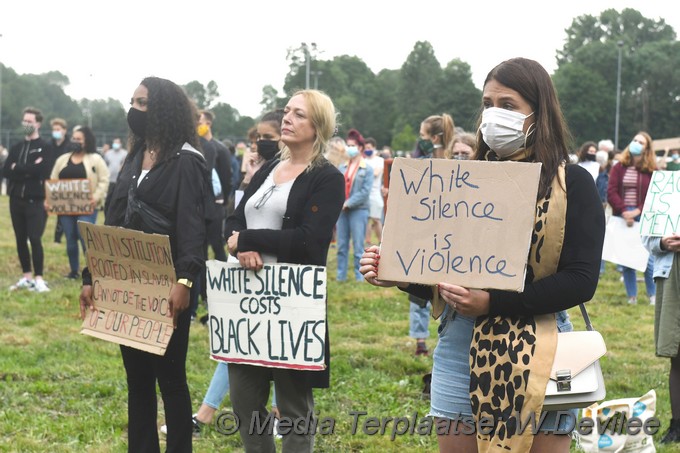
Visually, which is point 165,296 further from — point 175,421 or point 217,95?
point 217,95

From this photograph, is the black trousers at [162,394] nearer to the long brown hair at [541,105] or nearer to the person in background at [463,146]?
the long brown hair at [541,105]

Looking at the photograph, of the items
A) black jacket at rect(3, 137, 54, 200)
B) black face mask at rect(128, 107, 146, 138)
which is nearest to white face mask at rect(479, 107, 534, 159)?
black face mask at rect(128, 107, 146, 138)

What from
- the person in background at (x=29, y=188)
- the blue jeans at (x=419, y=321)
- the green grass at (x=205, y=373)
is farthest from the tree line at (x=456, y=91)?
the blue jeans at (x=419, y=321)

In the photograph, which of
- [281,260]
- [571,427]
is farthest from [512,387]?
[281,260]

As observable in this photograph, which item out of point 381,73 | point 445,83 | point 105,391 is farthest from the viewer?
point 381,73

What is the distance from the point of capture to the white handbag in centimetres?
291

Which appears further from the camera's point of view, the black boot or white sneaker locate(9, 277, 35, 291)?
white sneaker locate(9, 277, 35, 291)

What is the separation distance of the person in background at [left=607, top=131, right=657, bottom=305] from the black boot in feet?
17.4

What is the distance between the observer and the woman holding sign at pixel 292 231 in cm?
420

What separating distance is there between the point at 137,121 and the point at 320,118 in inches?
37.2

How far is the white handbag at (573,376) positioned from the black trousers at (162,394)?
2110mm

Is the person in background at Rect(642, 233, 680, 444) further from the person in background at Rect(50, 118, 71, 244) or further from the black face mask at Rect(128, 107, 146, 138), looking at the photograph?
the person in background at Rect(50, 118, 71, 244)

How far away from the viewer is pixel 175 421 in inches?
178

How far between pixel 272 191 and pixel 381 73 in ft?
412
